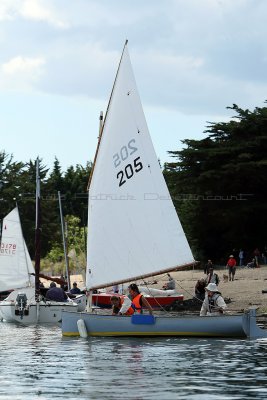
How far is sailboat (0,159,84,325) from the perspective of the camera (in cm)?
5447

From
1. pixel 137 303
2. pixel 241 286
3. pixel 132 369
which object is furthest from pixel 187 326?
pixel 241 286

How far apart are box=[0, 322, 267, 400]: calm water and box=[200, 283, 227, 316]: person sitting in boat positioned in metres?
1.17

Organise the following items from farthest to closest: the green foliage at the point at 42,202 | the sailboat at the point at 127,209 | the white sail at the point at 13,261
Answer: the green foliage at the point at 42,202, the white sail at the point at 13,261, the sailboat at the point at 127,209

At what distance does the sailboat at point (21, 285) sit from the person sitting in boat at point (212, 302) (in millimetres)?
14402

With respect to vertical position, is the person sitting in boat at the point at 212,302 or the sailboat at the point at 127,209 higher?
the sailboat at the point at 127,209

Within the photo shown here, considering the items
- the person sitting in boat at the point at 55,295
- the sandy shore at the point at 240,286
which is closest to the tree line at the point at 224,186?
the sandy shore at the point at 240,286

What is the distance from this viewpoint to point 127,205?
136 feet

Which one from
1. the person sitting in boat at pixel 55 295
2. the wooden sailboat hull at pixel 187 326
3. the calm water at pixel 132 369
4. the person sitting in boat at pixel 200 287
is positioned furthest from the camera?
the person sitting in boat at pixel 55 295

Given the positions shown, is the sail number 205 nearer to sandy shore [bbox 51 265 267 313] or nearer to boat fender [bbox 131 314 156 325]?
boat fender [bbox 131 314 156 325]

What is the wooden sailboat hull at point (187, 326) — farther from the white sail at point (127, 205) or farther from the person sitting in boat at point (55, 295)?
the person sitting in boat at point (55, 295)

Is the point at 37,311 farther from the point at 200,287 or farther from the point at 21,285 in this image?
the point at 21,285

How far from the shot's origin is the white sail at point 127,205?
4056cm

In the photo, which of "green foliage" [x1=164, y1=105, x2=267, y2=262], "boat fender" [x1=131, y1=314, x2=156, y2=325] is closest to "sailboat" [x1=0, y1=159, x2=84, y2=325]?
"boat fender" [x1=131, y1=314, x2=156, y2=325]

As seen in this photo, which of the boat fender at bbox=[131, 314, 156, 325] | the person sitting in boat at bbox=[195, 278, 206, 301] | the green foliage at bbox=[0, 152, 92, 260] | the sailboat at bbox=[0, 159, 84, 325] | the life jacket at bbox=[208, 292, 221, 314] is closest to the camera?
the boat fender at bbox=[131, 314, 156, 325]
